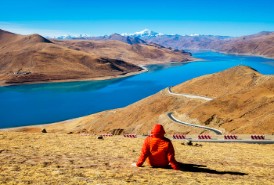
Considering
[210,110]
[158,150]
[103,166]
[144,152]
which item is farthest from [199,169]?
[210,110]

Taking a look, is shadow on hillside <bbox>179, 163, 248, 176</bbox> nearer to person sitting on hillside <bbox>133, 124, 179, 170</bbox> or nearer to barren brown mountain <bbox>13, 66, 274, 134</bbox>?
person sitting on hillside <bbox>133, 124, 179, 170</bbox>

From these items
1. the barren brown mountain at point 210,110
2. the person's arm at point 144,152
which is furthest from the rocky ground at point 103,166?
the barren brown mountain at point 210,110

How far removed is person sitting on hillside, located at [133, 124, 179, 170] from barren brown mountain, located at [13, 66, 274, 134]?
3717cm

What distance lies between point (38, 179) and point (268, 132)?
42.3 metres

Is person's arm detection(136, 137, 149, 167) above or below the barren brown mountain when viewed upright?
above

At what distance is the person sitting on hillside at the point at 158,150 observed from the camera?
15.7 metres

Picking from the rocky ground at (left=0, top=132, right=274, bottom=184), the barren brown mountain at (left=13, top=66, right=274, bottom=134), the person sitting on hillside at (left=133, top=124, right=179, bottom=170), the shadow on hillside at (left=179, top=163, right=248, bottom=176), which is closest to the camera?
the rocky ground at (left=0, top=132, right=274, bottom=184)

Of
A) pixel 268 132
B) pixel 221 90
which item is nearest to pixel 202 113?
pixel 268 132

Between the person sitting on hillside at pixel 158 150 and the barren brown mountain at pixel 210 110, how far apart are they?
37.2 metres

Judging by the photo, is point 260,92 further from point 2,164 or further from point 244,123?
point 2,164

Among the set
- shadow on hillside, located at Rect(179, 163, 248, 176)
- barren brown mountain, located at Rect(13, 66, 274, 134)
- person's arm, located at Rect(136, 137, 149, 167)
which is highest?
person's arm, located at Rect(136, 137, 149, 167)

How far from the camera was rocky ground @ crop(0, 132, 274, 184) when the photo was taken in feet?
45.0

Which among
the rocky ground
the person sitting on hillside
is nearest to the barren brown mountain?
the rocky ground

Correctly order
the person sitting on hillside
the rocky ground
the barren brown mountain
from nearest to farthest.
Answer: the rocky ground
the person sitting on hillside
the barren brown mountain
